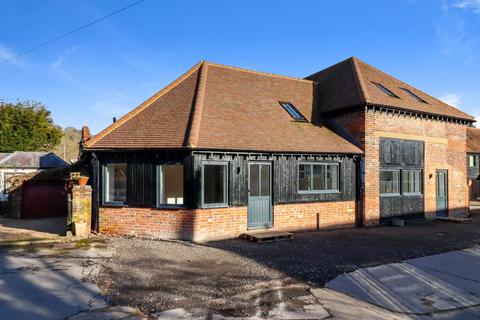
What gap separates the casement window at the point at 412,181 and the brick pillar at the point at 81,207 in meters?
12.9

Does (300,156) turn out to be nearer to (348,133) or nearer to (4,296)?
(348,133)

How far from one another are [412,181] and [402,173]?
878 millimetres

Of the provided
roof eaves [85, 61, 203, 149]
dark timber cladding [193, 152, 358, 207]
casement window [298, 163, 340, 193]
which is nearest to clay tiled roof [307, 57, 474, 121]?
dark timber cladding [193, 152, 358, 207]

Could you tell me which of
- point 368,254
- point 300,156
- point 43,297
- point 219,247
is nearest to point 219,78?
point 300,156

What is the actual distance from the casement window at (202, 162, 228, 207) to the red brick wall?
6207 mm

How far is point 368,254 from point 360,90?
8.11 metres

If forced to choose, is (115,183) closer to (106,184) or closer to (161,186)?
(106,184)

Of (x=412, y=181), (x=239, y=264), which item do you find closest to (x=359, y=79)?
(x=412, y=181)

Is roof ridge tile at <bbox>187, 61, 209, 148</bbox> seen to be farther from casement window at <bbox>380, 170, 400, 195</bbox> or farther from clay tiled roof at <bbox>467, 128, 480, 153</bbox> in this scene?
clay tiled roof at <bbox>467, 128, 480, 153</bbox>

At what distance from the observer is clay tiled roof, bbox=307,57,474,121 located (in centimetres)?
1439

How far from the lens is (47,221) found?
1488cm

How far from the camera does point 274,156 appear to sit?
11.8 meters

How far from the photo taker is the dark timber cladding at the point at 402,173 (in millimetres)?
14297

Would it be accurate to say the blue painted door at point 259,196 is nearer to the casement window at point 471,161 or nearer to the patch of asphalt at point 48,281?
the patch of asphalt at point 48,281
